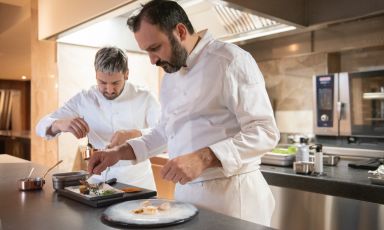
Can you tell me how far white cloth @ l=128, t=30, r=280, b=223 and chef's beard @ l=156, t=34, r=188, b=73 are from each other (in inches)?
2.1

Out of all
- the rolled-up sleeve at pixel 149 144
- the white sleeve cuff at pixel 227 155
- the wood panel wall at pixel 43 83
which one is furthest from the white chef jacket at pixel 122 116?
the wood panel wall at pixel 43 83

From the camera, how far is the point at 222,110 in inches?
54.1

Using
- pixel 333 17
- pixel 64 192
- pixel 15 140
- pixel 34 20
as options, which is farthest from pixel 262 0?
pixel 15 140

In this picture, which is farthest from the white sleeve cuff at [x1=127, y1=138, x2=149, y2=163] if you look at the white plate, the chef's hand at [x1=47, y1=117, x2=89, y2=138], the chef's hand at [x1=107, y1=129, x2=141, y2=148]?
the white plate

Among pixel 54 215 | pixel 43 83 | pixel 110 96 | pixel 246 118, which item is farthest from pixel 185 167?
pixel 43 83

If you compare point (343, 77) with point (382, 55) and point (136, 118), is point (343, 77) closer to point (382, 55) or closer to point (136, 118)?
point (382, 55)

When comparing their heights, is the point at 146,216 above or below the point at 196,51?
below

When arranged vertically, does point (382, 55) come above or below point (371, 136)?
above

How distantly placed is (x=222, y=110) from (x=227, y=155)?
0.84 ft

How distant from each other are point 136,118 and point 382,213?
1362 millimetres

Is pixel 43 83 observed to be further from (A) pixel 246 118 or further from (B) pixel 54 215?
(A) pixel 246 118

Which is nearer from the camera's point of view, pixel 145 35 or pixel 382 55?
pixel 145 35

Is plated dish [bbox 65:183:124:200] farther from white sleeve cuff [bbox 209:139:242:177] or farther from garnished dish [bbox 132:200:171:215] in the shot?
white sleeve cuff [bbox 209:139:242:177]

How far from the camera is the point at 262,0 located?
2.22 metres
